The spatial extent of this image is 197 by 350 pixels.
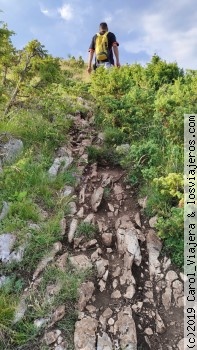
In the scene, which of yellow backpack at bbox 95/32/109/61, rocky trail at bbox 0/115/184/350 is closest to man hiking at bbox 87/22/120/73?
yellow backpack at bbox 95/32/109/61

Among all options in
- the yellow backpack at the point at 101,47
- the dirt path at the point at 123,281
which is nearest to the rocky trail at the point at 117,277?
the dirt path at the point at 123,281

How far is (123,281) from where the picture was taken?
5.34 metres

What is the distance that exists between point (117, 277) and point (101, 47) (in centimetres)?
860

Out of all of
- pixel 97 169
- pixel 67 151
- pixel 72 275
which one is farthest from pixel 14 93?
pixel 72 275

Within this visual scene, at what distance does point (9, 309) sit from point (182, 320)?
A: 2.35m

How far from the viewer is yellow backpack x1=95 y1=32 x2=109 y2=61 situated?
11.9 m

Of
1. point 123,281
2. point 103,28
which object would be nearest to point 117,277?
point 123,281

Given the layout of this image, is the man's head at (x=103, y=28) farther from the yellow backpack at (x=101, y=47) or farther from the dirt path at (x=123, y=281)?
the dirt path at (x=123, y=281)

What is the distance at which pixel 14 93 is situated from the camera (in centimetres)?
863

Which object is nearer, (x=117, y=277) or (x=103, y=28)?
(x=117, y=277)

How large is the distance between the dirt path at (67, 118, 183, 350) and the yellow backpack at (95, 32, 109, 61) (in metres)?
6.41

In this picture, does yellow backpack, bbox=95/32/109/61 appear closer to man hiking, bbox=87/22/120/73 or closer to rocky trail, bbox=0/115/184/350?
man hiking, bbox=87/22/120/73

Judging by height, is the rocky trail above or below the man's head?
below

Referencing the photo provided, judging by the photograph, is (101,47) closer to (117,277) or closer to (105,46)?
(105,46)
